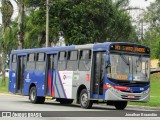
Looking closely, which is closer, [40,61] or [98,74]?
[98,74]

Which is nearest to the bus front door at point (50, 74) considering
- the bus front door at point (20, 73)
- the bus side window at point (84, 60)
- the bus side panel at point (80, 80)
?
the bus side panel at point (80, 80)

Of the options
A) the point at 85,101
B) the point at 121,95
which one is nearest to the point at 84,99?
the point at 85,101

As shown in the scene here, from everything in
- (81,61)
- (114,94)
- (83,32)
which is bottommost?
(114,94)

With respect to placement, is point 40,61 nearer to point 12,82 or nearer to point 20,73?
point 20,73

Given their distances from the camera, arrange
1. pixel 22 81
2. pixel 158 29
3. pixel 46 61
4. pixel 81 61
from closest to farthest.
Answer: pixel 81 61 < pixel 46 61 < pixel 22 81 < pixel 158 29

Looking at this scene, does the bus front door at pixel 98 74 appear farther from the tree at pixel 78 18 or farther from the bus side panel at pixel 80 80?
the tree at pixel 78 18

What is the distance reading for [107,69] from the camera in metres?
22.1

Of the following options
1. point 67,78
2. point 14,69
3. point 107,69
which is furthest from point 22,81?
point 107,69

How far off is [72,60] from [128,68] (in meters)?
3.48

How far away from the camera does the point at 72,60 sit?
81.3 ft

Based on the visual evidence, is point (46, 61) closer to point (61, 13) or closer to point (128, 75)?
point (128, 75)

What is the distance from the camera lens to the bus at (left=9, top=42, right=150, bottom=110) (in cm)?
2217

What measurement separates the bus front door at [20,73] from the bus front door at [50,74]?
3042 mm

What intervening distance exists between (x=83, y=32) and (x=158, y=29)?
4147cm
